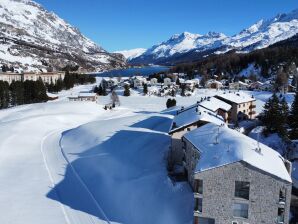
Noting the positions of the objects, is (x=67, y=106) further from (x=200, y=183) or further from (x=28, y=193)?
(x=200, y=183)

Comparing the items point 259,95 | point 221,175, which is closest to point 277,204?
point 221,175

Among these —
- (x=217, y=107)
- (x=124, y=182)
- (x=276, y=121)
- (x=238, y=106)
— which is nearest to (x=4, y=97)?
(x=238, y=106)

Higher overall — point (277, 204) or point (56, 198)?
point (277, 204)

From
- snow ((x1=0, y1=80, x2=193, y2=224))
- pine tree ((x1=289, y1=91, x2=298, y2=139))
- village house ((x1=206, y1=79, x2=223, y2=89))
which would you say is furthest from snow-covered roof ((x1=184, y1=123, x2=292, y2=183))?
village house ((x1=206, y1=79, x2=223, y2=89))

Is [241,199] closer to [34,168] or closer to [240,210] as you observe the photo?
[240,210]

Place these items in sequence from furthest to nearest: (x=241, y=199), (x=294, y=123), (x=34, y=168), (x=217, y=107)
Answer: (x=217, y=107)
(x=294, y=123)
(x=34, y=168)
(x=241, y=199)

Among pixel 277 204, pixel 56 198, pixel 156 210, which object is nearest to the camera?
pixel 277 204

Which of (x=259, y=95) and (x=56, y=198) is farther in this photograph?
(x=259, y=95)

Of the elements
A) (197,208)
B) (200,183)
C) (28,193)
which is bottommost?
(28,193)
